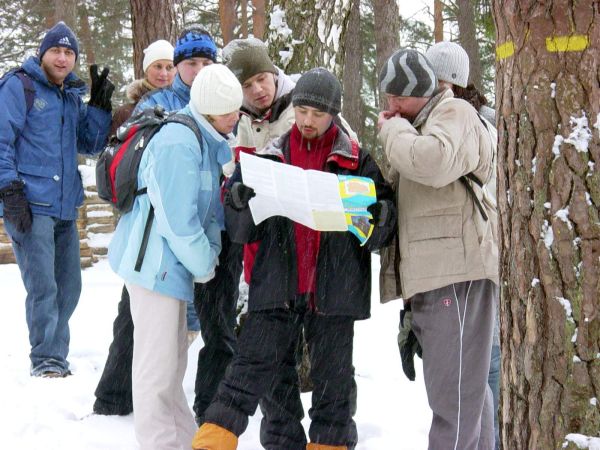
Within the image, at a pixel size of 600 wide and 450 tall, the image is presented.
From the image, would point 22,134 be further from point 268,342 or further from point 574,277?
point 574,277

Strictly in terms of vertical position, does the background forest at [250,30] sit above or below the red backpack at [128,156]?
above

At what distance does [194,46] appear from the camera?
3.86 m

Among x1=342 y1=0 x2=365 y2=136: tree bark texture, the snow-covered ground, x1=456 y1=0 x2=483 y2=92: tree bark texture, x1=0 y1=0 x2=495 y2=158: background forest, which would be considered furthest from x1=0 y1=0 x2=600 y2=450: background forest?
x1=342 y1=0 x2=365 y2=136: tree bark texture

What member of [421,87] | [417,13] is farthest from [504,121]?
[417,13]

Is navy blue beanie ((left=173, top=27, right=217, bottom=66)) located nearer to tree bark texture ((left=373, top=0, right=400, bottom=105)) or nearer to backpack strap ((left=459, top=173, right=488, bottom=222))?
backpack strap ((left=459, top=173, right=488, bottom=222))

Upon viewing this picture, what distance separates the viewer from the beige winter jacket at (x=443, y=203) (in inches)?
110

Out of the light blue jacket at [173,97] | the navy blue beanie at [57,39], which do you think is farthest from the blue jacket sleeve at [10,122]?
the light blue jacket at [173,97]

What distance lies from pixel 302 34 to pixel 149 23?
77.0 inches

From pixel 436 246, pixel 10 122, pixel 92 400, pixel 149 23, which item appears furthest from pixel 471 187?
pixel 149 23

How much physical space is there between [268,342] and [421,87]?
1.34 metres

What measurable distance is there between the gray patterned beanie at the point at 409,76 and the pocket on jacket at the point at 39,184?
100 inches

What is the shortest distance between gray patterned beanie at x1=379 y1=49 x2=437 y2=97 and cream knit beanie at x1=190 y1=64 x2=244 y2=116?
0.71 m

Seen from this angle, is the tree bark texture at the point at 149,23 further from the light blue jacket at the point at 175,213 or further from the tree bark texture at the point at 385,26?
the tree bark texture at the point at 385,26

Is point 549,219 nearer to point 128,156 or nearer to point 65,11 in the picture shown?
point 128,156
